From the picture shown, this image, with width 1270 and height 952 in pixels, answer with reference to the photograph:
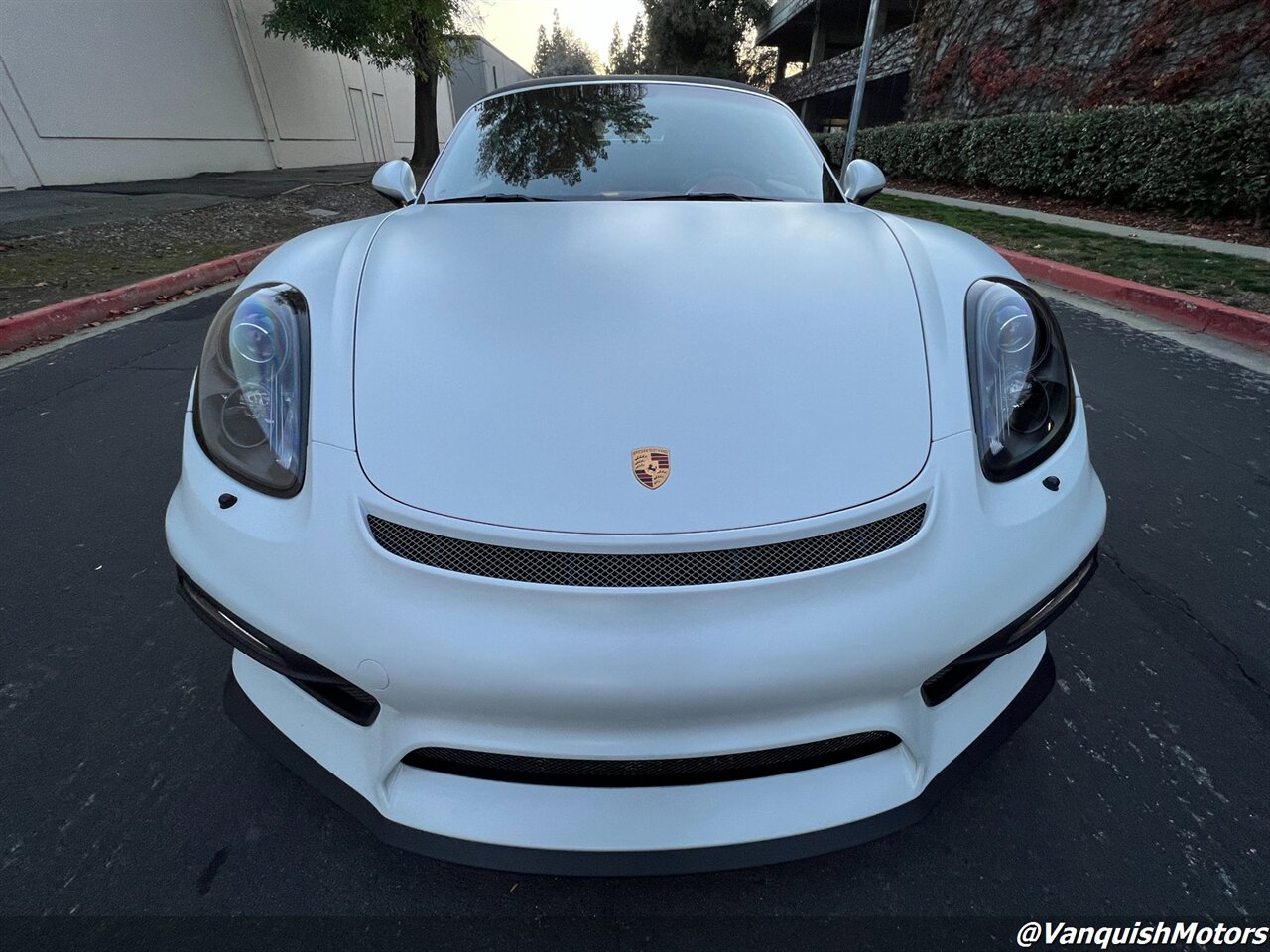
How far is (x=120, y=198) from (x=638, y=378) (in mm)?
10889

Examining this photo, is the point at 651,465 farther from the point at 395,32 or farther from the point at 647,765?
the point at 395,32

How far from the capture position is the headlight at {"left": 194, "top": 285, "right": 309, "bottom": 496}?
103 cm

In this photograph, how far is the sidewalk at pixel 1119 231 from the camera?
5.36 metres

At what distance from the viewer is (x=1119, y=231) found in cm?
658

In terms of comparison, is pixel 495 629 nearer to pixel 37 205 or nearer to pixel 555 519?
pixel 555 519

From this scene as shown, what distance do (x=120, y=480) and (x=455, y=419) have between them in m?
1.97

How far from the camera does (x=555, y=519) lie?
886 millimetres

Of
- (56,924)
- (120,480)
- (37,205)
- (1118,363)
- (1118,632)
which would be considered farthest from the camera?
(37,205)

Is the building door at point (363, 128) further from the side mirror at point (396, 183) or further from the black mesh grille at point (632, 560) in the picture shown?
the black mesh grille at point (632, 560)

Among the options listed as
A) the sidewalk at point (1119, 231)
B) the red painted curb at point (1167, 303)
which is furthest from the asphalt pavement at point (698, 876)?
the sidewalk at point (1119, 231)

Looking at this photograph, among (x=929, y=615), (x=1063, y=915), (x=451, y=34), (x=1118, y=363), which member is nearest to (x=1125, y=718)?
(x=1063, y=915)

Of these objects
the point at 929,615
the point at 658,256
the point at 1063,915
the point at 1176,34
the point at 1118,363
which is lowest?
the point at 1118,363

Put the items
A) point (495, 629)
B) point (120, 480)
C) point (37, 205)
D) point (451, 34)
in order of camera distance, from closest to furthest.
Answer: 1. point (495, 629)
2. point (120, 480)
3. point (37, 205)
4. point (451, 34)

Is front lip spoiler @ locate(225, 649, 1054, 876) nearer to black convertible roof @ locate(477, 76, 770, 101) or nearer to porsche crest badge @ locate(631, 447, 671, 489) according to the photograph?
porsche crest badge @ locate(631, 447, 671, 489)
